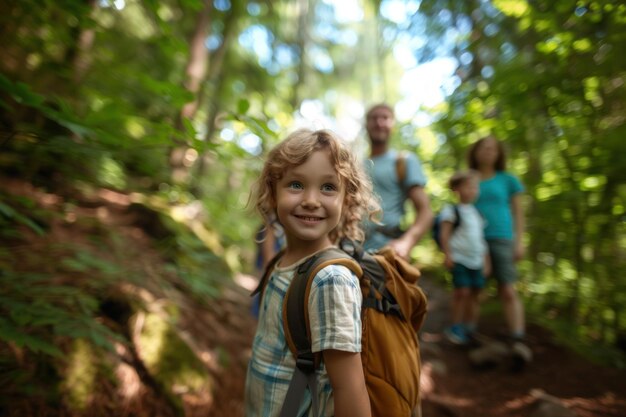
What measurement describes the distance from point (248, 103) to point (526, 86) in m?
3.41

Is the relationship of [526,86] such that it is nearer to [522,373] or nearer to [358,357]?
[522,373]

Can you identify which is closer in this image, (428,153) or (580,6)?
(580,6)

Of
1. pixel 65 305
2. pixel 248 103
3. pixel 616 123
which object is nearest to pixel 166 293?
pixel 65 305

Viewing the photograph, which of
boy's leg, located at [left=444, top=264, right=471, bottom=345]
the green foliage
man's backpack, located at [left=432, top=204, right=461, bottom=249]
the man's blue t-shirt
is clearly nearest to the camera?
the green foliage

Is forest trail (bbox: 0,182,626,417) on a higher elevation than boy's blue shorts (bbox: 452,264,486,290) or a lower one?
lower

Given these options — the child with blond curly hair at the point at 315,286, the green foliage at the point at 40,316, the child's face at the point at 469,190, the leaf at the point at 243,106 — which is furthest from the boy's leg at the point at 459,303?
the green foliage at the point at 40,316

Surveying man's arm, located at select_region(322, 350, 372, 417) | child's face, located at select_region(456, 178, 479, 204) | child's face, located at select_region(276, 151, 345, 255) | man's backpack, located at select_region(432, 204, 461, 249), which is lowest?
man's arm, located at select_region(322, 350, 372, 417)

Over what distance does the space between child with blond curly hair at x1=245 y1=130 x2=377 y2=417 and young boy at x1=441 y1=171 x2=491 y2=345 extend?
3021mm

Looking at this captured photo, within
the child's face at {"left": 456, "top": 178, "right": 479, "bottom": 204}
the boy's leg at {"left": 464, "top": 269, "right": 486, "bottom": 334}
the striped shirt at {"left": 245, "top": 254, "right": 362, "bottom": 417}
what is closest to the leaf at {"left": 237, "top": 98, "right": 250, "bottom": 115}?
the striped shirt at {"left": 245, "top": 254, "right": 362, "bottom": 417}

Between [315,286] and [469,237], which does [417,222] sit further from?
[469,237]

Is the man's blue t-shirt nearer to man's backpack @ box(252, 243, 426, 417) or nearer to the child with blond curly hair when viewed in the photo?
the child with blond curly hair

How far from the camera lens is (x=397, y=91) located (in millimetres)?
20422

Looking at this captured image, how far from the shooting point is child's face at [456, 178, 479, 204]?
434 cm

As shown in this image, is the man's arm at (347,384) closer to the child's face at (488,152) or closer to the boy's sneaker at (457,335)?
the child's face at (488,152)
